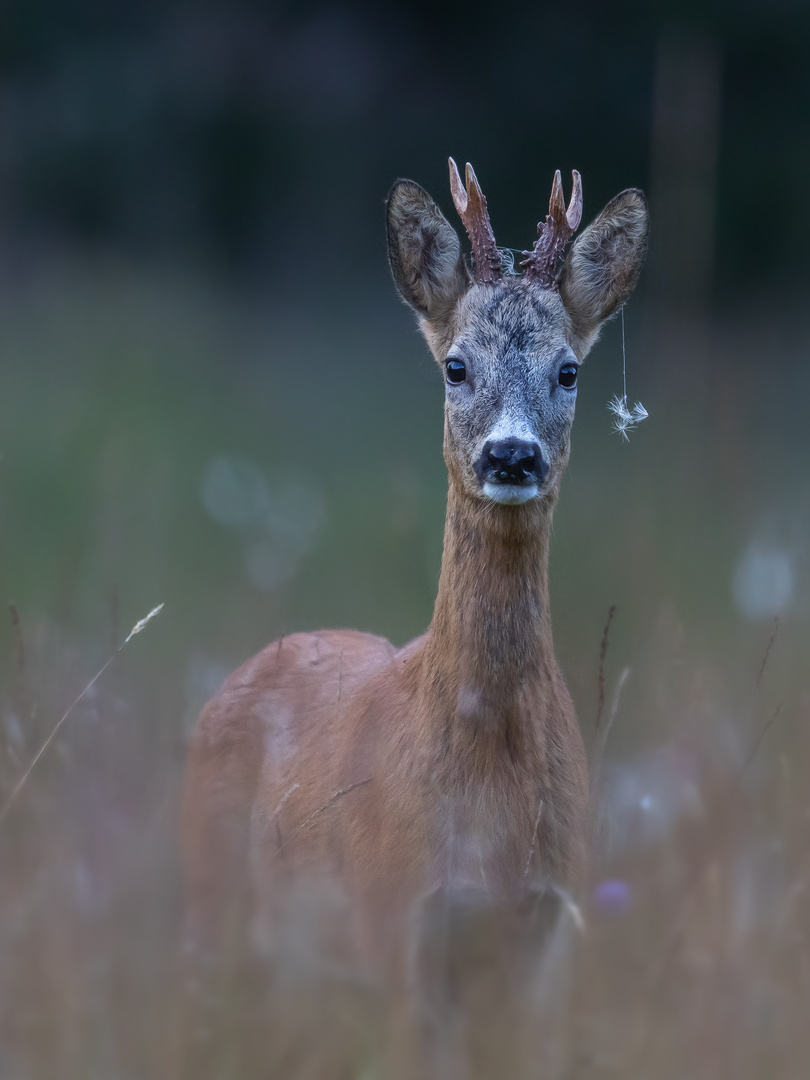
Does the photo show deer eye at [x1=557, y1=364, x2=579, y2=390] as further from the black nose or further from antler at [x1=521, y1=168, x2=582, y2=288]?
the black nose

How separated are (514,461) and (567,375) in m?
0.53

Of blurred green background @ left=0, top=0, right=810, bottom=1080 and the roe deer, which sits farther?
the roe deer

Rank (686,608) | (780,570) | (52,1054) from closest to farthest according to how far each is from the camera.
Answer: (52,1054)
(780,570)
(686,608)

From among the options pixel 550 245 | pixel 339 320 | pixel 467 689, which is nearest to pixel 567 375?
pixel 550 245

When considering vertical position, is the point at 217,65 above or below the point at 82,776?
above

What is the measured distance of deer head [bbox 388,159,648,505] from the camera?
307 cm

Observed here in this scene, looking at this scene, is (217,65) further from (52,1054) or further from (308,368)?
(52,1054)

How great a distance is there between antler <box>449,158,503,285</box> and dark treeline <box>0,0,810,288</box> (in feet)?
19.5

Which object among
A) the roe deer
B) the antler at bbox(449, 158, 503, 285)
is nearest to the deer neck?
the roe deer

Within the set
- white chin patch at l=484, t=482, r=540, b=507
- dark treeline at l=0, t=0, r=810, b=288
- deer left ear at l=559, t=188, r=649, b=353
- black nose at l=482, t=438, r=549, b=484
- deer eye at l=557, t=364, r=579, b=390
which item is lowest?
white chin patch at l=484, t=482, r=540, b=507

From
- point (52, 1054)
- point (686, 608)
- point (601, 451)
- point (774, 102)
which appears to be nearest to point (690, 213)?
point (686, 608)

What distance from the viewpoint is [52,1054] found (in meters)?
1.63

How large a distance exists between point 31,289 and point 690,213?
653cm

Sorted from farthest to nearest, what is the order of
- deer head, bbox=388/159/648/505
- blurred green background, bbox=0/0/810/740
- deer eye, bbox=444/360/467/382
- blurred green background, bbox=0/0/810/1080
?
blurred green background, bbox=0/0/810/740, deer eye, bbox=444/360/467/382, deer head, bbox=388/159/648/505, blurred green background, bbox=0/0/810/1080
